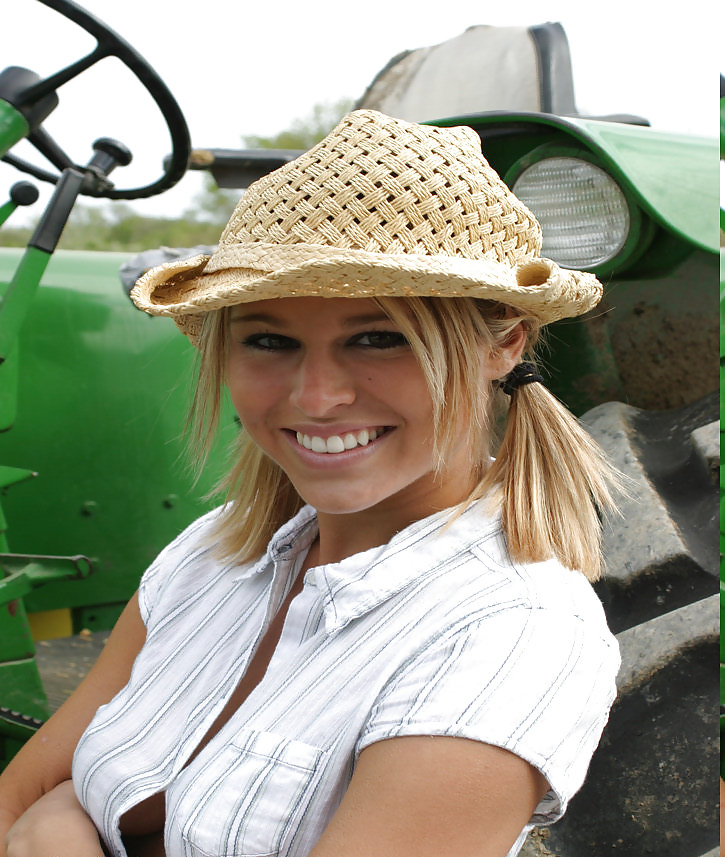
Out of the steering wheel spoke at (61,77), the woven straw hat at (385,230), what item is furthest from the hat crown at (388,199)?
the steering wheel spoke at (61,77)

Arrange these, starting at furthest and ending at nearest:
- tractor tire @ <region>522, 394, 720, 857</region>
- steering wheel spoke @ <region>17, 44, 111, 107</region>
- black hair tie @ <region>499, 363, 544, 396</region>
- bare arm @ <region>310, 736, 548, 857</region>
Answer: steering wheel spoke @ <region>17, 44, 111, 107</region> < tractor tire @ <region>522, 394, 720, 857</region> < black hair tie @ <region>499, 363, 544, 396</region> < bare arm @ <region>310, 736, 548, 857</region>

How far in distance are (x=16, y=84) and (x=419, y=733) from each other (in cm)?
132

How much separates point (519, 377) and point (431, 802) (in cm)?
52

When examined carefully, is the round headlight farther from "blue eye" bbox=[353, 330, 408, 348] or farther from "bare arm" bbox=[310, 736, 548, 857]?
"bare arm" bbox=[310, 736, 548, 857]

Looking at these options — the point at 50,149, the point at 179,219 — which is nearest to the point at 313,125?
the point at 179,219

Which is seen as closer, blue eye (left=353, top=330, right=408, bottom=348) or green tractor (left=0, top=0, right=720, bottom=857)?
blue eye (left=353, top=330, right=408, bottom=348)

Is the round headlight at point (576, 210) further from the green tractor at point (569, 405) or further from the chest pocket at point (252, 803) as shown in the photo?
the chest pocket at point (252, 803)

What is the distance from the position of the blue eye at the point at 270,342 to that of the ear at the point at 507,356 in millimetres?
216

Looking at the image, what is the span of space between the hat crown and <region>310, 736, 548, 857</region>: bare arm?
47 cm

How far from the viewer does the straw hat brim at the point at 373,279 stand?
90cm

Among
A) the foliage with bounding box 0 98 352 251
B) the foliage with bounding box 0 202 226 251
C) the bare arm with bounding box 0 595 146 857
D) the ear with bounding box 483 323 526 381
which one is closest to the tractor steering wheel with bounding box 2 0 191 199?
the bare arm with bounding box 0 595 146 857

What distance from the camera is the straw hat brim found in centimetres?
90

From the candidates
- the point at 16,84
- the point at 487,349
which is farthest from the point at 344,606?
the point at 16,84

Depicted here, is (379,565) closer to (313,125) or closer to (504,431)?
(504,431)
